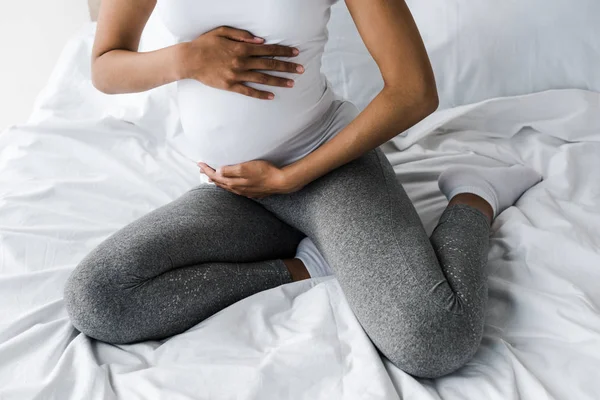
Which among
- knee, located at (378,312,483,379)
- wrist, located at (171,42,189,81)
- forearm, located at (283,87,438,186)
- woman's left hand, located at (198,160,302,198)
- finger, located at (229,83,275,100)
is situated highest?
wrist, located at (171,42,189,81)

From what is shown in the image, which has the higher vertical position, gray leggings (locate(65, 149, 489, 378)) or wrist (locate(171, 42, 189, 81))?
wrist (locate(171, 42, 189, 81))

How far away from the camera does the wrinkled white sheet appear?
0.97 metres

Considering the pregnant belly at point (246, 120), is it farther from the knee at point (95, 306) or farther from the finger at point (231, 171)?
the knee at point (95, 306)

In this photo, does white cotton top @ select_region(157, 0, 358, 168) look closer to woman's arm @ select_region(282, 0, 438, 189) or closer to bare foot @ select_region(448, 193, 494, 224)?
woman's arm @ select_region(282, 0, 438, 189)

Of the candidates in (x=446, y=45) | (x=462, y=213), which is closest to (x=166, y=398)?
(x=462, y=213)

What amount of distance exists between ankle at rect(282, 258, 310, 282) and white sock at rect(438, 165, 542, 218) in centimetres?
32

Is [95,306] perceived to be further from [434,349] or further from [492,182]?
[492,182]

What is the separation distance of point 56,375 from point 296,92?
56cm

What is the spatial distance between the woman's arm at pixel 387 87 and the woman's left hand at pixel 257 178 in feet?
0.10

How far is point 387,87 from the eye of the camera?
1113mm

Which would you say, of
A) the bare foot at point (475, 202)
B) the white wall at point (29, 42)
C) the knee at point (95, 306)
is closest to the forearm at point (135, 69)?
the knee at point (95, 306)

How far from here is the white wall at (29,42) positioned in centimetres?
237

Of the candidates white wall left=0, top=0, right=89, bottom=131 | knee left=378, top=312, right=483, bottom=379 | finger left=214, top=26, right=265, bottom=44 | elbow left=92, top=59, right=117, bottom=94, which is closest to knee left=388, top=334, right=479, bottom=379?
knee left=378, top=312, right=483, bottom=379

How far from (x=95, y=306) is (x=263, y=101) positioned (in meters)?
0.41
